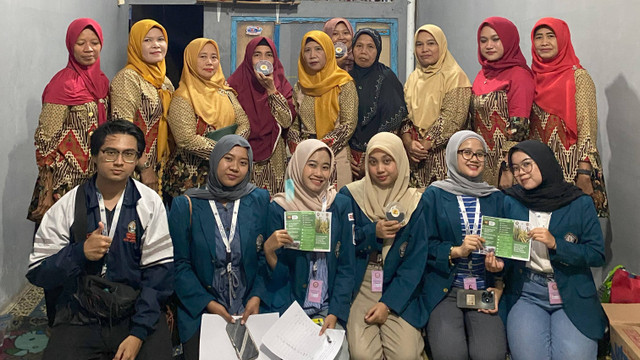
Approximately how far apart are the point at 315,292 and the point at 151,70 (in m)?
1.93

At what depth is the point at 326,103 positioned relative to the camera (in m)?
4.29

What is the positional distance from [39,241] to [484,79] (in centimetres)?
295

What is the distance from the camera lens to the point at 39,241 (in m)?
2.81

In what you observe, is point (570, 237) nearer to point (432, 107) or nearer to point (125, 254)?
point (432, 107)

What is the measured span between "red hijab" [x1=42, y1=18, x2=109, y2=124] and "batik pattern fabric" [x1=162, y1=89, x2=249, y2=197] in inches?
18.3

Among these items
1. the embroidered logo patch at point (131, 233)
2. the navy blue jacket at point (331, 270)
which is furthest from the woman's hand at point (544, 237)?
the embroidered logo patch at point (131, 233)

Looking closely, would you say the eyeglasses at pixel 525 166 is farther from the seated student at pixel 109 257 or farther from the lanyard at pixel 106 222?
the lanyard at pixel 106 222

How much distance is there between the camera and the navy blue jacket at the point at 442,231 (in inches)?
129

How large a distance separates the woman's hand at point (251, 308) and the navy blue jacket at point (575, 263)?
1.32m

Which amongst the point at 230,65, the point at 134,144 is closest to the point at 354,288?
the point at 134,144

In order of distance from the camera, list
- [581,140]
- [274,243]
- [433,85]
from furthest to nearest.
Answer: [433,85], [581,140], [274,243]

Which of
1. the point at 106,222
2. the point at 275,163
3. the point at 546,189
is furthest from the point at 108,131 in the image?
the point at 546,189

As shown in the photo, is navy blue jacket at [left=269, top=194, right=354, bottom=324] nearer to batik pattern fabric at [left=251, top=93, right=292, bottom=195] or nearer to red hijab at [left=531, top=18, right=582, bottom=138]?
batik pattern fabric at [left=251, top=93, right=292, bottom=195]

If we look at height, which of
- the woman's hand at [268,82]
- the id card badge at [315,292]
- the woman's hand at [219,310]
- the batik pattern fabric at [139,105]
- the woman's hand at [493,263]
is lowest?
the woman's hand at [219,310]
